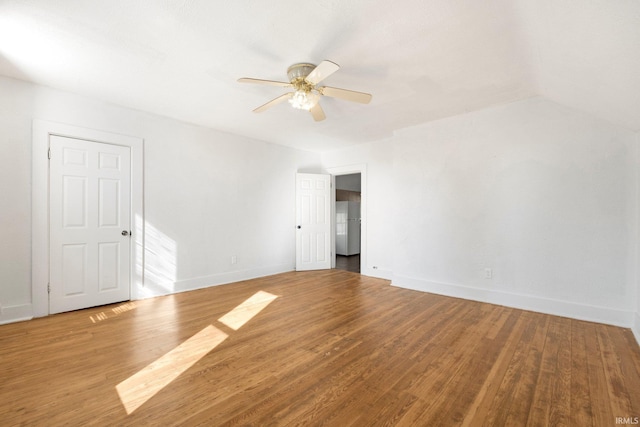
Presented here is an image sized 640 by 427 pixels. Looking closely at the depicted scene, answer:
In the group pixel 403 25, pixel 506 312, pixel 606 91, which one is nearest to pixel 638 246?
pixel 506 312

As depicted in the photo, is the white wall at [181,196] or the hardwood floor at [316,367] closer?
the hardwood floor at [316,367]

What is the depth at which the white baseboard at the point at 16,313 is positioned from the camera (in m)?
2.77

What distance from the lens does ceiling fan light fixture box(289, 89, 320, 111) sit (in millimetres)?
2438

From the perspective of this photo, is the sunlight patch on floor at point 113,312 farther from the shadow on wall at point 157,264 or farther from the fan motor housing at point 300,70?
the fan motor housing at point 300,70

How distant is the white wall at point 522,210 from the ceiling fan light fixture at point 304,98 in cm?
239

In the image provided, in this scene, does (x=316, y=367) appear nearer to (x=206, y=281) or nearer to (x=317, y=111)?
(x=317, y=111)

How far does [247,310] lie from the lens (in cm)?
321

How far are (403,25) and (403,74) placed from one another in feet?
2.45

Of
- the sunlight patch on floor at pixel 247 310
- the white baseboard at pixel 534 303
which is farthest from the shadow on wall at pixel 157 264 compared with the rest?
the white baseboard at pixel 534 303

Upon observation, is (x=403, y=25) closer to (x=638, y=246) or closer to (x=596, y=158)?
(x=596, y=158)

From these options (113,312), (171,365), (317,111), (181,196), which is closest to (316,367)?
(171,365)

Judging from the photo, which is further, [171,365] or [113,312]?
[113,312]

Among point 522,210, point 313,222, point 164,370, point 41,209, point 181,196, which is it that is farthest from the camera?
point 313,222

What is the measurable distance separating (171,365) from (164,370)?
0.22 ft
